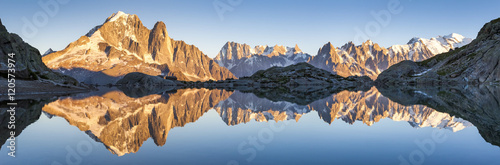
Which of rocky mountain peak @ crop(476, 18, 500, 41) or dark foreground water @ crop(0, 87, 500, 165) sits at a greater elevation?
rocky mountain peak @ crop(476, 18, 500, 41)

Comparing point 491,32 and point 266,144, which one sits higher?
point 491,32

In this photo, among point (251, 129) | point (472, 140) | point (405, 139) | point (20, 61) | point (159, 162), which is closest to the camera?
point (159, 162)

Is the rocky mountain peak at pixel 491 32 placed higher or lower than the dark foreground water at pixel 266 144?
higher

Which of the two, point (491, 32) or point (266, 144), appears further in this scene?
point (491, 32)

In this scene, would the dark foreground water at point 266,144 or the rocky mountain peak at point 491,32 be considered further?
the rocky mountain peak at point 491,32

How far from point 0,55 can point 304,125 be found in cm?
7943

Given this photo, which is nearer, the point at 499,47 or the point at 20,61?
the point at 20,61

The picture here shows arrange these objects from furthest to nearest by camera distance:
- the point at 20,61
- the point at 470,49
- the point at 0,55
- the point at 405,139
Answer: the point at 470,49 < the point at 20,61 < the point at 0,55 < the point at 405,139

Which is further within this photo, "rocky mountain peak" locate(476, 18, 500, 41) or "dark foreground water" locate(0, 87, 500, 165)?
"rocky mountain peak" locate(476, 18, 500, 41)

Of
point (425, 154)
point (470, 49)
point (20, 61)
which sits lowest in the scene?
point (425, 154)

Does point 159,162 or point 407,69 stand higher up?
point 407,69

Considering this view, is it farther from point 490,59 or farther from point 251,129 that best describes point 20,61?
point 490,59

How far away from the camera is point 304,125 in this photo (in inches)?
802

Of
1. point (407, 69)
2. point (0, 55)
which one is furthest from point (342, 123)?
point (407, 69)
